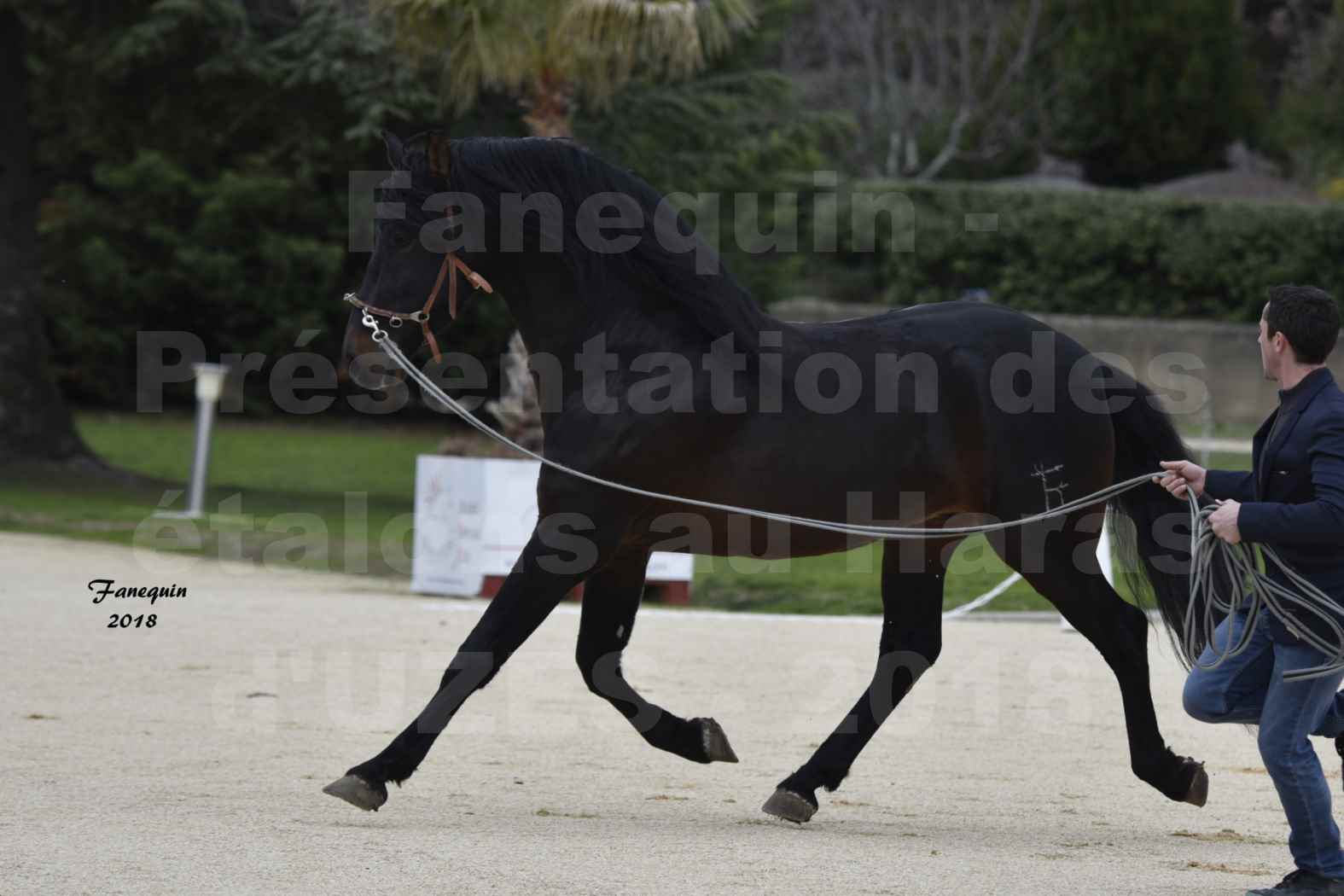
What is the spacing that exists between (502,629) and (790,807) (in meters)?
1.04

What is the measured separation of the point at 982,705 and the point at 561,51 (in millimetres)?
7079

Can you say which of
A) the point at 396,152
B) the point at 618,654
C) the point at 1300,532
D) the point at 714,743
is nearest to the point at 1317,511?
the point at 1300,532

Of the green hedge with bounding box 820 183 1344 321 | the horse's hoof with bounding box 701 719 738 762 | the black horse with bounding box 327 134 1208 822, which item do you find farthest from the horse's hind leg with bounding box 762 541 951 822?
the green hedge with bounding box 820 183 1344 321

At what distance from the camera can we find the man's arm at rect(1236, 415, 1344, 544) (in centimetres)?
392

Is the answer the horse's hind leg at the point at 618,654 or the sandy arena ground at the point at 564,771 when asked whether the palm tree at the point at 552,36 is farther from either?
the horse's hind leg at the point at 618,654

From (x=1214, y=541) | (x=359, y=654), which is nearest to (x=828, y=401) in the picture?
(x=1214, y=541)

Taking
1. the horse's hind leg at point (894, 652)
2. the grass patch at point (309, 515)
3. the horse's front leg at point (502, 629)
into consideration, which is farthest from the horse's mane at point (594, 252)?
the grass patch at point (309, 515)

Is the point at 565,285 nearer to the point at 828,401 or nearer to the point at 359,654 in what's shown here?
the point at 828,401

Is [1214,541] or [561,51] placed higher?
[561,51]

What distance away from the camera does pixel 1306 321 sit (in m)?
4.04

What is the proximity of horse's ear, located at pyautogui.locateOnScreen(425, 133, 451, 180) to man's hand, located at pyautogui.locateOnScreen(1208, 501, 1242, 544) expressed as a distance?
242 cm

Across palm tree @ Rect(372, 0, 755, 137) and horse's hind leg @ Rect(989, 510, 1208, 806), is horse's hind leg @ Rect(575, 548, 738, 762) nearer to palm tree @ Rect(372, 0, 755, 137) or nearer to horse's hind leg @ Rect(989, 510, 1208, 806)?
horse's hind leg @ Rect(989, 510, 1208, 806)

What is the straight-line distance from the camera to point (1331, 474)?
3924mm

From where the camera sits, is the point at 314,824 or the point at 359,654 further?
the point at 359,654
